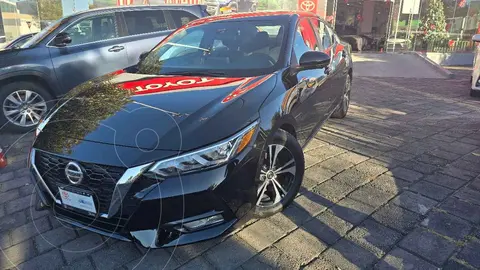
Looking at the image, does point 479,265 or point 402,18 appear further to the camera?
point 402,18

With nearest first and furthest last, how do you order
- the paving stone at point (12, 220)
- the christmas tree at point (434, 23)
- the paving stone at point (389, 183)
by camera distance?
the paving stone at point (12, 220) → the paving stone at point (389, 183) → the christmas tree at point (434, 23)

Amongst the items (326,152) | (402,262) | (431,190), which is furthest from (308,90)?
(402,262)

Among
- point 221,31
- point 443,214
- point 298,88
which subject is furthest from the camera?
point 221,31

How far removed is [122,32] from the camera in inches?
226

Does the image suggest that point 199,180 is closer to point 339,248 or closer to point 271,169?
point 271,169

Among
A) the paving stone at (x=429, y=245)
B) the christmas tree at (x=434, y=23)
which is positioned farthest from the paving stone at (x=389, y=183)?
the christmas tree at (x=434, y=23)

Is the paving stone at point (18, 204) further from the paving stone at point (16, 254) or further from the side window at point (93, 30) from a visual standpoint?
the side window at point (93, 30)

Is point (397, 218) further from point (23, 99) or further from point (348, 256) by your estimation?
point (23, 99)

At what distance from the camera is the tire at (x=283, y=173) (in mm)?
2590

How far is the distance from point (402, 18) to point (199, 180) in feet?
58.9

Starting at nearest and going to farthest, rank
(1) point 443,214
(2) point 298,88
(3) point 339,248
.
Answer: (3) point 339,248 → (1) point 443,214 → (2) point 298,88

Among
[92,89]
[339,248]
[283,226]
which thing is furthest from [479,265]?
[92,89]

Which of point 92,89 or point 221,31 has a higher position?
point 221,31

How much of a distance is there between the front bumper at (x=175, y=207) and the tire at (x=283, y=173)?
31cm
